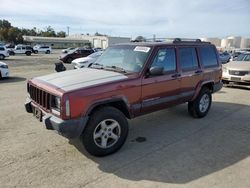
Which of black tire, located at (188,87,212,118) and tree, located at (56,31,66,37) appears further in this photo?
tree, located at (56,31,66,37)

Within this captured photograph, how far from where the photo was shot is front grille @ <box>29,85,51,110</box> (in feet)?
13.5

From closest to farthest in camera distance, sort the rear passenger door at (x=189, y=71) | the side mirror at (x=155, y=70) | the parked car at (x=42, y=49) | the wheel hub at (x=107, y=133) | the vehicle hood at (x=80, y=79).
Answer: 1. the vehicle hood at (x=80, y=79)
2. the wheel hub at (x=107, y=133)
3. the side mirror at (x=155, y=70)
4. the rear passenger door at (x=189, y=71)
5. the parked car at (x=42, y=49)

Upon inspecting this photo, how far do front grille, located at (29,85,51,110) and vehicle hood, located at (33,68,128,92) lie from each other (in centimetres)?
18

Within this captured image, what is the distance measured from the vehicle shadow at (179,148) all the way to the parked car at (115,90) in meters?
0.43

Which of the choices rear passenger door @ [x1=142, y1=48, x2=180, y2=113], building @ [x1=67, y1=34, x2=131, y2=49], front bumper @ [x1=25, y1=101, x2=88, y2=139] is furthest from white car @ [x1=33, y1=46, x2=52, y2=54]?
front bumper @ [x1=25, y1=101, x2=88, y2=139]

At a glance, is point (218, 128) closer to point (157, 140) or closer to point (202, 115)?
point (202, 115)

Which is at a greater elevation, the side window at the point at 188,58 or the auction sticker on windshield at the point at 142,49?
the auction sticker on windshield at the point at 142,49

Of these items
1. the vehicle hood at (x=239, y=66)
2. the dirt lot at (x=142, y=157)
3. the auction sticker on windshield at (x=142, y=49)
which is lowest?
the dirt lot at (x=142, y=157)

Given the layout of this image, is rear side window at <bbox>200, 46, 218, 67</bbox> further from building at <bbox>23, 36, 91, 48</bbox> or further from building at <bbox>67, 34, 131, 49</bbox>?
building at <bbox>23, 36, 91, 48</bbox>

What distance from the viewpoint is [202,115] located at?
21.4 feet

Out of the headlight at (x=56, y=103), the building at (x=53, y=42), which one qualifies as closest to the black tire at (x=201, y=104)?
the headlight at (x=56, y=103)

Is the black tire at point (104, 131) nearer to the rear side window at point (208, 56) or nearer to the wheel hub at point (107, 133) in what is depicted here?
the wheel hub at point (107, 133)

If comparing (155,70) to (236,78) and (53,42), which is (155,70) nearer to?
(236,78)

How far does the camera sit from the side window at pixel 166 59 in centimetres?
502
